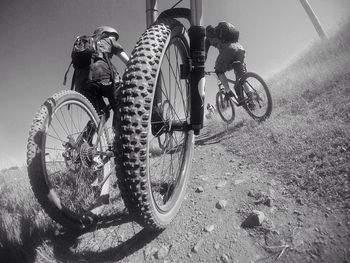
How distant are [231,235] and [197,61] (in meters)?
1.42

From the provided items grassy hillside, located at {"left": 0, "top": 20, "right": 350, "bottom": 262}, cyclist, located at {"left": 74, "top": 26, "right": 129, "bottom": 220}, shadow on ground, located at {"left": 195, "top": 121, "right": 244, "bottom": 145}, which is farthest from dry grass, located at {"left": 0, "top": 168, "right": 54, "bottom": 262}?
shadow on ground, located at {"left": 195, "top": 121, "right": 244, "bottom": 145}

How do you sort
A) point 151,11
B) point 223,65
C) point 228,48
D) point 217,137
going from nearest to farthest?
point 151,11 → point 217,137 → point 228,48 → point 223,65

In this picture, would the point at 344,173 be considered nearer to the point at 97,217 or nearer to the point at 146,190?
the point at 146,190

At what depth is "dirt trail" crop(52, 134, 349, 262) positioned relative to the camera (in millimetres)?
1452

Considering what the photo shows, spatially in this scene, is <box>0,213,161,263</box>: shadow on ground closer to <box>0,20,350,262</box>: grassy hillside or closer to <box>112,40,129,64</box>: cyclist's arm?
<box>0,20,350,262</box>: grassy hillside

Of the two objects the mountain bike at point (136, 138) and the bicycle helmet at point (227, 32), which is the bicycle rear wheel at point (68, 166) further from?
the bicycle helmet at point (227, 32)

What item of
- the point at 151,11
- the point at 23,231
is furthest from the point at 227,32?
the point at 23,231

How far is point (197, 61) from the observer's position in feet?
6.61

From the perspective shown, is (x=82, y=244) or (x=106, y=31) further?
(x=106, y=31)

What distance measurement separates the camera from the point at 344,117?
3.12 m

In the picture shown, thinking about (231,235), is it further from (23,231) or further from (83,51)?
(83,51)

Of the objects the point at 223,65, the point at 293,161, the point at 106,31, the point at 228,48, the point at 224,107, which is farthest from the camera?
the point at 224,107

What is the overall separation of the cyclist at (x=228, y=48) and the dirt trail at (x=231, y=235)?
3274 mm

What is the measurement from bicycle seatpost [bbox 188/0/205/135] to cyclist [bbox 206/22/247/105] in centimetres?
324
